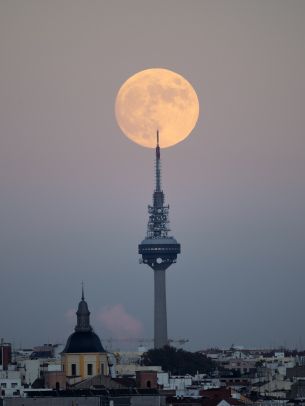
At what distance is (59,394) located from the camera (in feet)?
346

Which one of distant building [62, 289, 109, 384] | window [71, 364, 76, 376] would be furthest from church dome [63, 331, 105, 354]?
window [71, 364, 76, 376]

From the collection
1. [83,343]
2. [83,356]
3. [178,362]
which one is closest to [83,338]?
[83,343]

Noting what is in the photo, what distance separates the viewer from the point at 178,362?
7023 inches

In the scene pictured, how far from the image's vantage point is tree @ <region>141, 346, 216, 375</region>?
176 meters

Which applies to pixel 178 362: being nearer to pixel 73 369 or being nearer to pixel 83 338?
pixel 83 338

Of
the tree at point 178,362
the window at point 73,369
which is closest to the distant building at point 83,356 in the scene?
the window at point 73,369

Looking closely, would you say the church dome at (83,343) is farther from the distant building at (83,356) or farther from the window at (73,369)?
the window at (73,369)

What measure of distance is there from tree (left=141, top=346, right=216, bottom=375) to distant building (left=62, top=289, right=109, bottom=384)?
25.1 m

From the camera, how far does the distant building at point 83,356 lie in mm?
141875

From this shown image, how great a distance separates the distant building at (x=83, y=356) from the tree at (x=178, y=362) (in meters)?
25.1

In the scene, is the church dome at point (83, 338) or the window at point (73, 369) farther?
the church dome at point (83, 338)

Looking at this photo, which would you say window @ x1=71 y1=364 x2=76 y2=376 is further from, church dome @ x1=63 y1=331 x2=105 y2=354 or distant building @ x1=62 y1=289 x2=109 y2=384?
church dome @ x1=63 y1=331 x2=105 y2=354

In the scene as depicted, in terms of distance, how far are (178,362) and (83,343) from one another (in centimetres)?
3371

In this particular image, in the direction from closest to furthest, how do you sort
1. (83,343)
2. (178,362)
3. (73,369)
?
(73,369) < (83,343) < (178,362)
